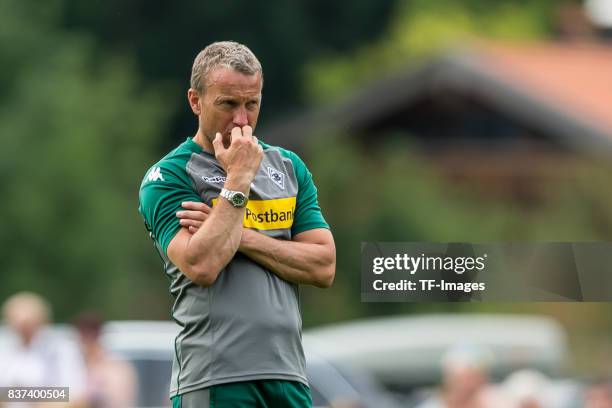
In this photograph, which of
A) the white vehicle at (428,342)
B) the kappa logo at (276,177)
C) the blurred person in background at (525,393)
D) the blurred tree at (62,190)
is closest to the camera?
the kappa logo at (276,177)

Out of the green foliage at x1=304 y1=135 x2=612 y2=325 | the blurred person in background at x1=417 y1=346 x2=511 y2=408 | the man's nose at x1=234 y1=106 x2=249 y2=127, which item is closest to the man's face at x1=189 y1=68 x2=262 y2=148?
the man's nose at x1=234 y1=106 x2=249 y2=127

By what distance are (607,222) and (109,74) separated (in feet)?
31.7

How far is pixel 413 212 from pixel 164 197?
44.5 feet

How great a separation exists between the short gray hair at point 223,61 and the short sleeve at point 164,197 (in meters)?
0.27

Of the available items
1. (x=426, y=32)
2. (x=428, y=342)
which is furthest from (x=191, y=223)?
(x=426, y=32)

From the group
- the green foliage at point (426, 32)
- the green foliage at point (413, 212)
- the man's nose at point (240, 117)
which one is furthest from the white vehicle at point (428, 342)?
the man's nose at point (240, 117)

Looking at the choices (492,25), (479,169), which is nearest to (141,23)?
(479,169)

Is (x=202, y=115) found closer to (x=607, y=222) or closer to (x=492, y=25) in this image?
(x=607, y=222)

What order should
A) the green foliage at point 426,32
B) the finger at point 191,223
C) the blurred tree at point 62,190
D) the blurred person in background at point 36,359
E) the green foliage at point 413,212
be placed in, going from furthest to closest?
the green foliage at point 426,32
the blurred tree at point 62,190
the green foliage at point 413,212
the blurred person in background at point 36,359
the finger at point 191,223

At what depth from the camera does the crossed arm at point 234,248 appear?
4.78 m

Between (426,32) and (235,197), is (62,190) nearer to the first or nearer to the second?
(235,197)

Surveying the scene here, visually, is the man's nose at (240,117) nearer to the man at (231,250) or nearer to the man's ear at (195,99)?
the man at (231,250)

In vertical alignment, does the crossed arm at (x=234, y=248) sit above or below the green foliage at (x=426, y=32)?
below

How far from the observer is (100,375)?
902cm
